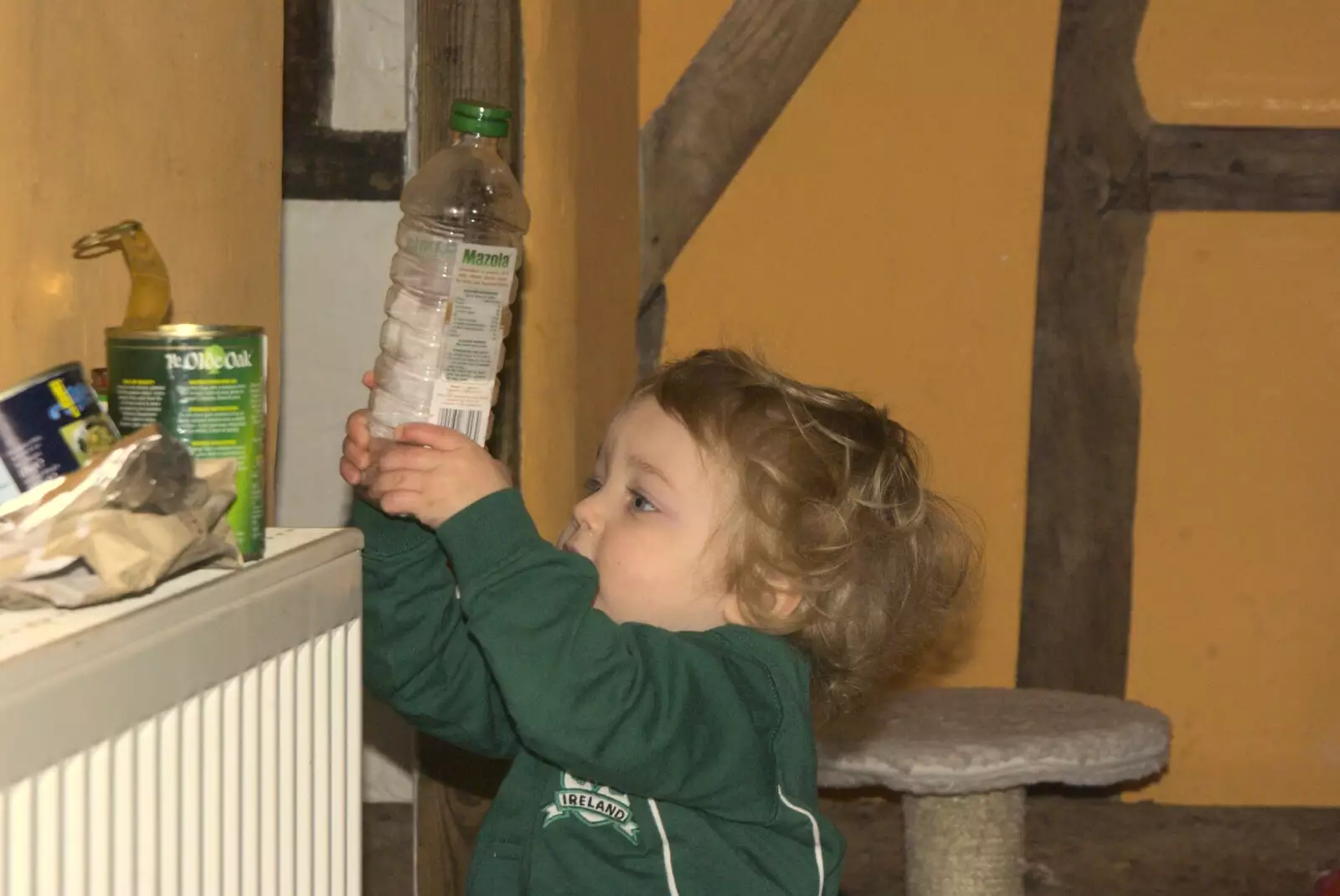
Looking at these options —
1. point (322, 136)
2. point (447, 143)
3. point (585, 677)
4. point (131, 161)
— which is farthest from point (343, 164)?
point (585, 677)

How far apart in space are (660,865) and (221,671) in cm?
50

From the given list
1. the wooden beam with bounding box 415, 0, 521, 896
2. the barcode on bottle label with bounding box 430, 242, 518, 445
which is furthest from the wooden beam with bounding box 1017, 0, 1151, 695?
the barcode on bottle label with bounding box 430, 242, 518, 445

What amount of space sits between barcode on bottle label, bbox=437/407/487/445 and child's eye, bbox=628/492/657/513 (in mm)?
206

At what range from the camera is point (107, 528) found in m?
0.82

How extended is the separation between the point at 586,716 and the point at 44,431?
44 centimetres

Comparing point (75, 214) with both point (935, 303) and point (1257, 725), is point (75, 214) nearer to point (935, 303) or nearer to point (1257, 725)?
point (935, 303)

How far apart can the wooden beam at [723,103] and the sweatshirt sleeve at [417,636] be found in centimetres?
146

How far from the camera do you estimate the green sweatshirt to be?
1.14 m

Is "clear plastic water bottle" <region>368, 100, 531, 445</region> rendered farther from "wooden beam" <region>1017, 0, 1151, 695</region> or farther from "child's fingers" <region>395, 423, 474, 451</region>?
"wooden beam" <region>1017, 0, 1151, 695</region>

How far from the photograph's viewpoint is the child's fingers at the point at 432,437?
119 centimetres

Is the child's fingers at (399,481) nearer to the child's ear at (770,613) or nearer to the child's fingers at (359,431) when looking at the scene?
the child's fingers at (359,431)

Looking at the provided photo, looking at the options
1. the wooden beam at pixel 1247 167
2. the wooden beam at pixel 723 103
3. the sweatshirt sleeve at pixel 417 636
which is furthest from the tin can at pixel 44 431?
the wooden beam at pixel 1247 167

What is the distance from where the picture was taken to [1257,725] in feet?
9.18

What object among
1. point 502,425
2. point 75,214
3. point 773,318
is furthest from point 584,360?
point 75,214
